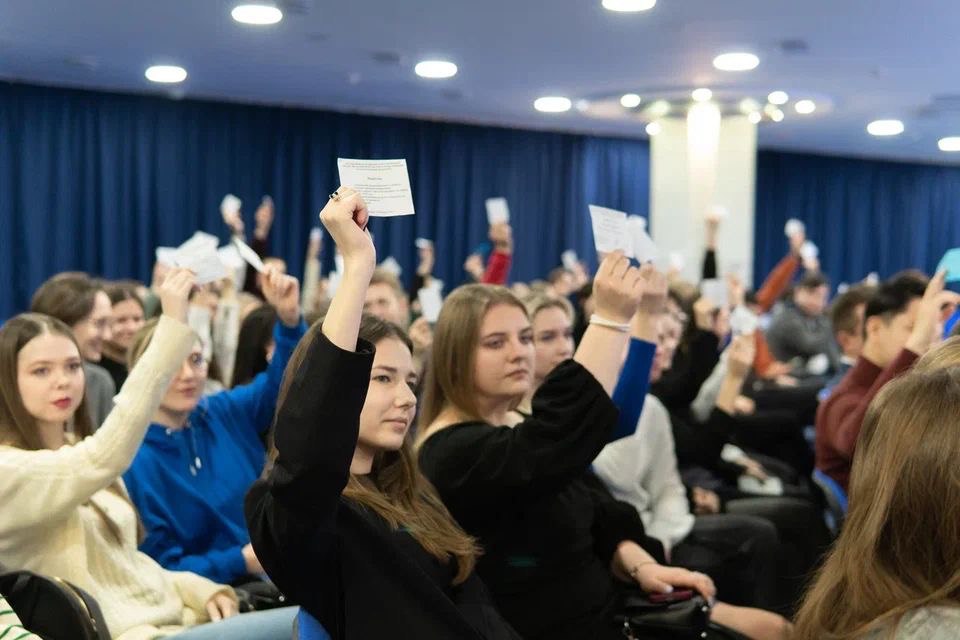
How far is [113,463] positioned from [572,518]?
93 centimetres

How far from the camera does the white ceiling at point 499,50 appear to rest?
17.7 ft

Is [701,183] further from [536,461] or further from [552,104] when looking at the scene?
[536,461]

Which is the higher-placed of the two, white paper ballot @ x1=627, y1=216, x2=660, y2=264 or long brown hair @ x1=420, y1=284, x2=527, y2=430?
white paper ballot @ x1=627, y1=216, x2=660, y2=264

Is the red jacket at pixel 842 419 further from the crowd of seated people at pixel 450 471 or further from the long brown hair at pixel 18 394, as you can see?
the long brown hair at pixel 18 394

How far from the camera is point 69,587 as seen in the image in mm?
2025

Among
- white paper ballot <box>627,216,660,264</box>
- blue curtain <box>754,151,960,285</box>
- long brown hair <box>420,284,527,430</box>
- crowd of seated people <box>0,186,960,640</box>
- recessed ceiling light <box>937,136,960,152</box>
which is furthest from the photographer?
blue curtain <box>754,151,960,285</box>

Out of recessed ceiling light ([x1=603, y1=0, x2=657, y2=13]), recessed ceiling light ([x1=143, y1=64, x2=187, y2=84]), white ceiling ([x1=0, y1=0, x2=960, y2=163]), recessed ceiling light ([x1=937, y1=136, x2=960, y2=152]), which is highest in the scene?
recessed ceiling light ([x1=937, y1=136, x2=960, y2=152])

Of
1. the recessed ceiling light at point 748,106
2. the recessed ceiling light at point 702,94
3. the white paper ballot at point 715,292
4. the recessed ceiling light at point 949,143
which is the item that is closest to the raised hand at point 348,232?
the white paper ballot at point 715,292

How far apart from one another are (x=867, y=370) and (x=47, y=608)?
2.26m

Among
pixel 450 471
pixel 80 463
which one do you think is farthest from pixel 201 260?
pixel 450 471

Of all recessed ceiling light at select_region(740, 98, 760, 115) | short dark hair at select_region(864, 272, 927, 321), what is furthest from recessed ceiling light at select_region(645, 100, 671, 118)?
short dark hair at select_region(864, 272, 927, 321)

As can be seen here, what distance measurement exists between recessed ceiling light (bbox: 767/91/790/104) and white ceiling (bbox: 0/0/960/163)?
0.11 metres

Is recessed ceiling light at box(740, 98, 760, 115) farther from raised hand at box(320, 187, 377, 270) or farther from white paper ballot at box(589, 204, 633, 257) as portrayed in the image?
raised hand at box(320, 187, 377, 270)

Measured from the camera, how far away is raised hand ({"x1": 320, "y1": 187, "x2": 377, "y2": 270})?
1.45 metres
